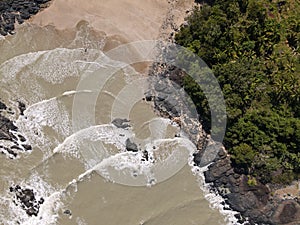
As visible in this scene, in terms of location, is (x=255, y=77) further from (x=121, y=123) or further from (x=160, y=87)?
(x=121, y=123)

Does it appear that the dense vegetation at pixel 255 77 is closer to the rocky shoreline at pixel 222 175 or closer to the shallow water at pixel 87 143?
the rocky shoreline at pixel 222 175

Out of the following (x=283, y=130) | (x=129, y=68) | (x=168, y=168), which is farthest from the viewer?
(x=129, y=68)

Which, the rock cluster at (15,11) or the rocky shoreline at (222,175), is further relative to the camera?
the rock cluster at (15,11)

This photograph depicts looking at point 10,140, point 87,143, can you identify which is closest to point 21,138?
point 10,140

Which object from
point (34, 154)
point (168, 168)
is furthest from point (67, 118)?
point (168, 168)

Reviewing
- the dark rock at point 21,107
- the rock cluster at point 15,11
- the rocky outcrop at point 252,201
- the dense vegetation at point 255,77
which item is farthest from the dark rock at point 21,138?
the rocky outcrop at point 252,201

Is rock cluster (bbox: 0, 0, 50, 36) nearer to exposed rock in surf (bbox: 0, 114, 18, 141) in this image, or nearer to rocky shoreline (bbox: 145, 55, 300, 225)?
exposed rock in surf (bbox: 0, 114, 18, 141)

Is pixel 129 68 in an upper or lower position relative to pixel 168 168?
upper

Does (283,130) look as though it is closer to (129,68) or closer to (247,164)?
(247,164)
